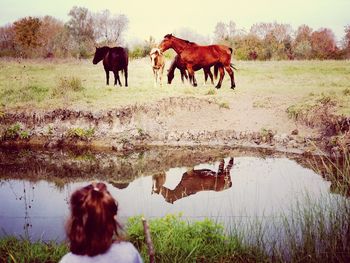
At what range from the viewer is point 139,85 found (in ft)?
24.2

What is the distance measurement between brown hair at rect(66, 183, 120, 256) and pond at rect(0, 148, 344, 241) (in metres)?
2.21

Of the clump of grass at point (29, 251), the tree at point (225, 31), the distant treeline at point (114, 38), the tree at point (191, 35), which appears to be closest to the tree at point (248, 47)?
the distant treeline at point (114, 38)

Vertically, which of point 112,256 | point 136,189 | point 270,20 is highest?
point 270,20

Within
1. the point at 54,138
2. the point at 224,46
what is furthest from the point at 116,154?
the point at 224,46

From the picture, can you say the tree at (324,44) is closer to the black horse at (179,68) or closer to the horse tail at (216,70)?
the horse tail at (216,70)

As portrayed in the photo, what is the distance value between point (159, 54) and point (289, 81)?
6.85 feet

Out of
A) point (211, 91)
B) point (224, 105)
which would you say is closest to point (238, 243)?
point (224, 105)

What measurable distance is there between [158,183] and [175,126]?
6.39 ft

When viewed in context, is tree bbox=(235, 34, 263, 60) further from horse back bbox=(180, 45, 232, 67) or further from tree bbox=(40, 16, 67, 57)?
tree bbox=(40, 16, 67, 57)

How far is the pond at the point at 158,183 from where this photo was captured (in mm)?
3963

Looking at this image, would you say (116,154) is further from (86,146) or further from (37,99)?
(37,99)

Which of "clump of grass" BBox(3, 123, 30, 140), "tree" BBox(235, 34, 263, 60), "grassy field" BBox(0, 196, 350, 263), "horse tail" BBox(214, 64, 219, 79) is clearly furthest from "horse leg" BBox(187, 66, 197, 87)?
"grassy field" BBox(0, 196, 350, 263)

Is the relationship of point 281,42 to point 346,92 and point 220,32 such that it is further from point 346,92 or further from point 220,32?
point 346,92

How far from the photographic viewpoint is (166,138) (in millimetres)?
6719
